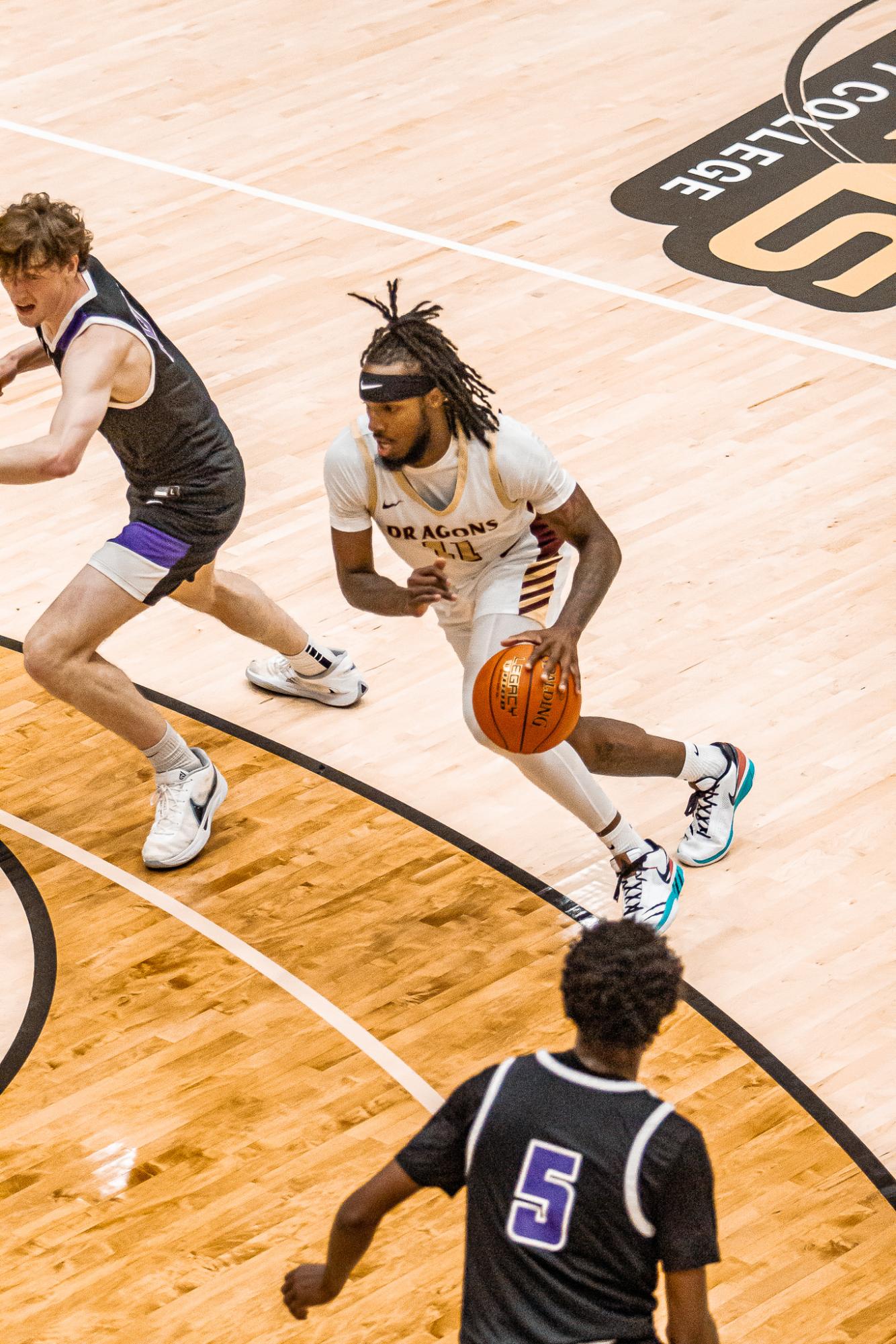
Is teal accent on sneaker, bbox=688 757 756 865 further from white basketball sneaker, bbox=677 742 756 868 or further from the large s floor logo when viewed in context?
the large s floor logo

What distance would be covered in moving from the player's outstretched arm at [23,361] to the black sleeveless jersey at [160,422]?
0.66ft

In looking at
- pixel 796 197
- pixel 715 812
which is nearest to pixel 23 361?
pixel 715 812

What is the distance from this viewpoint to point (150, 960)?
5.11 metres

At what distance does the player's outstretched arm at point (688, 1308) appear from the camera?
2686mm

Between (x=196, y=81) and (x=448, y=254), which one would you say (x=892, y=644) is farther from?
(x=196, y=81)

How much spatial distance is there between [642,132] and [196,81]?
2.97 meters

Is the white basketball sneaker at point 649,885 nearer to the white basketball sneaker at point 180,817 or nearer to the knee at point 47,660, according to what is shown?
the white basketball sneaker at point 180,817

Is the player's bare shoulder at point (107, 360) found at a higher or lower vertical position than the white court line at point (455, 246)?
higher

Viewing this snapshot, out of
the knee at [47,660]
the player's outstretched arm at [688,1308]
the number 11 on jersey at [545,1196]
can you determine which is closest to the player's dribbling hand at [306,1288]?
the number 11 on jersey at [545,1196]

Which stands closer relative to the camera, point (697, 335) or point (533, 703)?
point (533, 703)

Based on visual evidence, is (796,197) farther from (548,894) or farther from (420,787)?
(548,894)

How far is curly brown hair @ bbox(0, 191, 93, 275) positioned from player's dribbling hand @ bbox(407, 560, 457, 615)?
4.33ft

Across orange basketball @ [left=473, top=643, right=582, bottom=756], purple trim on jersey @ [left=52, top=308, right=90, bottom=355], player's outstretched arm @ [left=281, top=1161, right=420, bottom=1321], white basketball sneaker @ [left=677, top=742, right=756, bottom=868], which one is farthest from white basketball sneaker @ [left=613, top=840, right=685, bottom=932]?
player's outstretched arm @ [left=281, top=1161, right=420, bottom=1321]

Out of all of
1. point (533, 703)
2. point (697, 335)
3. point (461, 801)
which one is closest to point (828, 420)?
point (697, 335)
